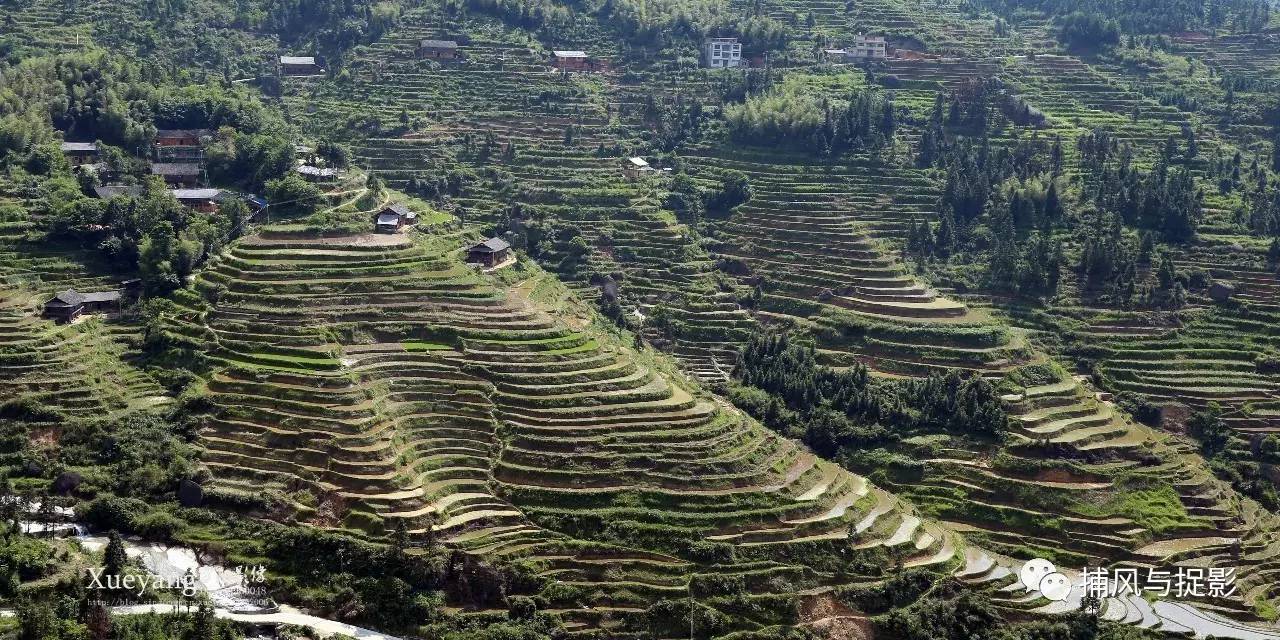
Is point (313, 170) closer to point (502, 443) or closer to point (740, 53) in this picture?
point (502, 443)

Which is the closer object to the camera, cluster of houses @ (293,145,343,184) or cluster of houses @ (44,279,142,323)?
cluster of houses @ (44,279,142,323)

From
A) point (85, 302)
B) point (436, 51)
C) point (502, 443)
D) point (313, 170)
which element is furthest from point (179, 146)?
point (502, 443)

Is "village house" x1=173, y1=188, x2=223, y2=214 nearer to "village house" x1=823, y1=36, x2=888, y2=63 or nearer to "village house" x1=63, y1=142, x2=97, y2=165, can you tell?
"village house" x1=63, y1=142, x2=97, y2=165

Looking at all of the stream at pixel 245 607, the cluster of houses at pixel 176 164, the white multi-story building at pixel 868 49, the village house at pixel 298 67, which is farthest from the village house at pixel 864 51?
the stream at pixel 245 607

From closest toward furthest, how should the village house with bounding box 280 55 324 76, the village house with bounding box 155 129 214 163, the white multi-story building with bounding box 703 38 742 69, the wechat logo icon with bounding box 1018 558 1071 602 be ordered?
the wechat logo icon with bounding box 1018 558 1071 602 → the village house with bounding box 155 129 214 163 → the village house with bounding box 280 55 324 76 → the white multi-story building with bounding box 703 38 742 69

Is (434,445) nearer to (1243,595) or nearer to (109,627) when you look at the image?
(109,627)

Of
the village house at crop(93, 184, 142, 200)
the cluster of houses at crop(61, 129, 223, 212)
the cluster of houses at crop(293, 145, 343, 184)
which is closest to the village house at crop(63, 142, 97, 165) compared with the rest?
the cluster of houses at crop(61, 129, 223, 212)

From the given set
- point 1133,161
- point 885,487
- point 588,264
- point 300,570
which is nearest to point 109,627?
point 300,570
